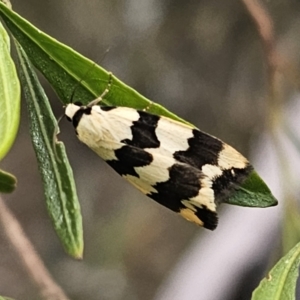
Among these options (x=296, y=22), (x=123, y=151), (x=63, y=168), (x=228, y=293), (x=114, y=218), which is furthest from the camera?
(x=114, y=218)

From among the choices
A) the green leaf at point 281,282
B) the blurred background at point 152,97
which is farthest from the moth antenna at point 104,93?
the blurred background at point 152,97

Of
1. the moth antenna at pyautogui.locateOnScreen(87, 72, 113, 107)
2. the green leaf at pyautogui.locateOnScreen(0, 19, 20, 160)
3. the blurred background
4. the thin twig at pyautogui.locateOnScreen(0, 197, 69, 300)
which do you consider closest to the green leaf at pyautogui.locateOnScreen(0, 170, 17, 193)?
the green leaf at pyautogui.locateOnScreen(0, 19, 20, 160)

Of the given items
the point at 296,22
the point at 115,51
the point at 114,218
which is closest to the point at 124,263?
the point at 114,218

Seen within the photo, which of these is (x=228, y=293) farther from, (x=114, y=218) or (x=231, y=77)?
(x=231, y=77)

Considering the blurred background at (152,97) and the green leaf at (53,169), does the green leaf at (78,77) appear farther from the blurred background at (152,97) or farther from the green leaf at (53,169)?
the blurred background at (152,97)

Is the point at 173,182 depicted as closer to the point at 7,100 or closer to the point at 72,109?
the point at 72,109

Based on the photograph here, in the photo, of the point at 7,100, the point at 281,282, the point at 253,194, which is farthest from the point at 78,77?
the point at 281,282
